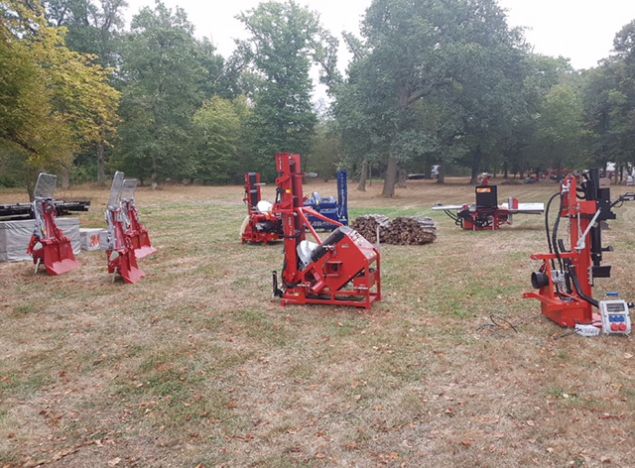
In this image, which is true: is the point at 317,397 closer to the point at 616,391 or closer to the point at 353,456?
the point at 353,456

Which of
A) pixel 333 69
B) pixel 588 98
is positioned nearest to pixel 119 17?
pixel 333 69

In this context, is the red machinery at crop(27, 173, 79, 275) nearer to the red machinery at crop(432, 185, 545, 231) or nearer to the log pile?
the log pile

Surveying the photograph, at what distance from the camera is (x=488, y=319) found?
6.11 m

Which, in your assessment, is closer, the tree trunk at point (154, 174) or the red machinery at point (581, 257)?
the red machinery at point (581, 257)

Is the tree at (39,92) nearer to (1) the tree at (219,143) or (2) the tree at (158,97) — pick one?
(2) the tree at (158,97)

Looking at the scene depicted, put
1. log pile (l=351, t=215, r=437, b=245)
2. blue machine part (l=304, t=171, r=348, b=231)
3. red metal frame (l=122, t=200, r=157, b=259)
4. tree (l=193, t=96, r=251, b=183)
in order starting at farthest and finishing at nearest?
1. tree (l=193, t=96, r=251, b=183)
2. blue machine part (l=304, t=171, r=348, b=231)
3. log pile (l=351, t=215, r=437, b=245)
4. red metal frame (l=122, t=200, r=157, b=259)

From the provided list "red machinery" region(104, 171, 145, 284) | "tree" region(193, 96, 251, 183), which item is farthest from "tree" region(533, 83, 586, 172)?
"red machinery" region(104, 171, 145, 284)

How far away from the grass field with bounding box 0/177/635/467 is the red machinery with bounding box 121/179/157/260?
2758 millimetres

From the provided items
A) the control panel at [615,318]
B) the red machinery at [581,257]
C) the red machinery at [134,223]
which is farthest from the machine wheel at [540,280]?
the red machinery at [134,223]

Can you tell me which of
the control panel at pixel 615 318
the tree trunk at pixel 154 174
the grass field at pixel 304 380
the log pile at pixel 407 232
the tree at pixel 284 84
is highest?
the tree at pixel 284 84

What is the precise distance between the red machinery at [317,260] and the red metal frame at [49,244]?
16.5ft

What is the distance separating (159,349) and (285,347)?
1367 mm

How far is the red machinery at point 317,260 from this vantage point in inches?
257

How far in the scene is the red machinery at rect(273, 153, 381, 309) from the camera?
21.4ft
